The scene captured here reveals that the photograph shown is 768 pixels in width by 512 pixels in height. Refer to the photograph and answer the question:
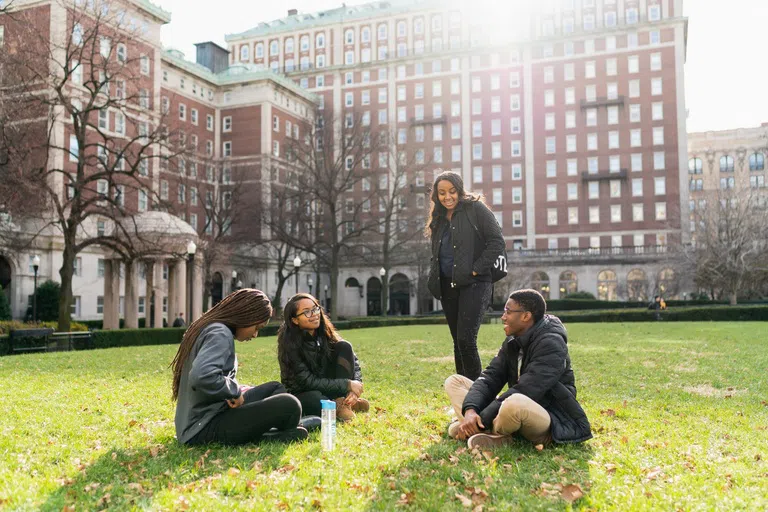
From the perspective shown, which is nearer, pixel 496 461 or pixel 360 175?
pixel 496 461

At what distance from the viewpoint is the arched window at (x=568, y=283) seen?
72688mm

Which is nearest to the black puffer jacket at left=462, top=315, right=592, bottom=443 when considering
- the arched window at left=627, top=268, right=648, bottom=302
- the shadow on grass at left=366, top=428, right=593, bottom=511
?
the shadow on grass at left=366, top=428, right=593, bottom=511

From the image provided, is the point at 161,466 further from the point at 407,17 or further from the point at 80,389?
the point at 407,17

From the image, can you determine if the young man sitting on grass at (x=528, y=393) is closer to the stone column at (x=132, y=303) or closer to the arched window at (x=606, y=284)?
the stone column at (x=132, y=303)

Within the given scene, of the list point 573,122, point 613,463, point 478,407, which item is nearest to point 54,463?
point 478,407

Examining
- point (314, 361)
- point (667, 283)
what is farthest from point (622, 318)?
point (314, 361)

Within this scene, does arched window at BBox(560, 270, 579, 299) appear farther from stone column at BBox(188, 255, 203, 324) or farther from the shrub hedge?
stone column at BBox(188, 255, 203, 324)

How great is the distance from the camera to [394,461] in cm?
534

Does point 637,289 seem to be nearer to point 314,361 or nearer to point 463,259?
point 463,259

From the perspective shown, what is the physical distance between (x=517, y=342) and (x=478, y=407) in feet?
2.15

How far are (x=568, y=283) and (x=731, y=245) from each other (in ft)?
87.8

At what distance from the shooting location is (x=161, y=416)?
7.53 m

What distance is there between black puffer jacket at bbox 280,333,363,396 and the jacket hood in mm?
2136

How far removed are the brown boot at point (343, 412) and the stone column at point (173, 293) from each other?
2778 cm
